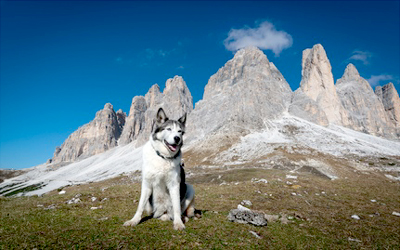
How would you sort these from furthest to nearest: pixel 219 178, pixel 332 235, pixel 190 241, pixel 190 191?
pixel 219 178, pixel 332 235, pixel 190 191, pixel 190 241

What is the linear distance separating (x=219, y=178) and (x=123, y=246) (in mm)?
36261

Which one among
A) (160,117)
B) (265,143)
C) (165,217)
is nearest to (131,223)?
(165,217)

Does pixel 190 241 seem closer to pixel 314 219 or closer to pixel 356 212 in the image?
pixel 314 219

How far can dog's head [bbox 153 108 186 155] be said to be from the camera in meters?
7.10

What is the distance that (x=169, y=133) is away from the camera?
721cm

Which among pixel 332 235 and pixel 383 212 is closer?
pixel 332 235

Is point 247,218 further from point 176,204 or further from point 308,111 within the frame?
point 308,111

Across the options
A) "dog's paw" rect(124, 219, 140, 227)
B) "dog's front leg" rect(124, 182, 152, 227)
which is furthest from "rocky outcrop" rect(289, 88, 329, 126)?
"dog's paw" rect(124, 219, 140, 227)

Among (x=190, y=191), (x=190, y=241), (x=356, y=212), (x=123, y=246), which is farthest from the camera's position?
(x=356, y=212)

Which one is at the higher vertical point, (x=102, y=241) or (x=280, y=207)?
(x=102, y=241)

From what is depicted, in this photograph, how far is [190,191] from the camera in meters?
8.68

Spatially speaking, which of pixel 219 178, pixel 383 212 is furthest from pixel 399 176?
pixel 383 212

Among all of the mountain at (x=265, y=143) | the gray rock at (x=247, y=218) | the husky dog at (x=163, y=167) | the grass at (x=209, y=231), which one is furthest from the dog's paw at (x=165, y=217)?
the mountain at (x=265, y=143)

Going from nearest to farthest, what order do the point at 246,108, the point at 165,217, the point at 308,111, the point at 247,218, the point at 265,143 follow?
the point at 165,217, the point at 247,218, the point at 265,143, the point at 246,108, the point at 308,111
